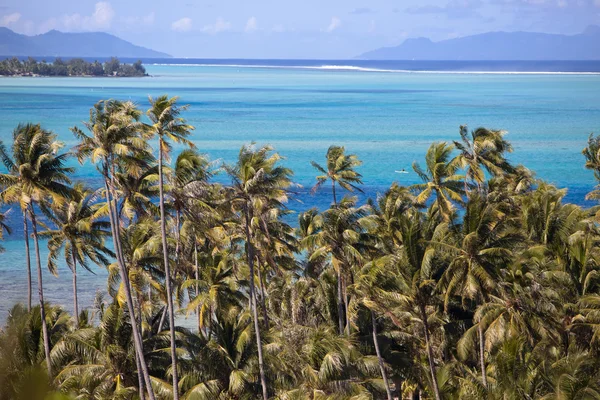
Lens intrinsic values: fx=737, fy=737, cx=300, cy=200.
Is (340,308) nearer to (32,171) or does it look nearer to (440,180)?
(440,180)

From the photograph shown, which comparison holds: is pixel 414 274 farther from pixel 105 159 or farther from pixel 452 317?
pixel 105 159

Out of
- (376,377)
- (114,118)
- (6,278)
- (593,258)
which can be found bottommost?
(6,278)

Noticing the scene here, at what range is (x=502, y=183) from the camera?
3612cm

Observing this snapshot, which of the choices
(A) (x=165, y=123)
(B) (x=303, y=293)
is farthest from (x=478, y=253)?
(A) (x=165, y=123)

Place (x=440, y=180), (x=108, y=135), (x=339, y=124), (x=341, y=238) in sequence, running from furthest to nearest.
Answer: (x=339, y=124), (x=440, y=180), (x=341, y=238), (x=108, y=135)

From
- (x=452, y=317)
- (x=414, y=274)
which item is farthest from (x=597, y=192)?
(x=414, y=274)

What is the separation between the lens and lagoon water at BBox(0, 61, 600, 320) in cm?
6906

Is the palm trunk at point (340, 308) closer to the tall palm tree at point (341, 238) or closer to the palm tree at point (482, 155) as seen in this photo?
the tall palm tree at point (341, 238)

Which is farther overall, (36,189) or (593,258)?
(593,258)

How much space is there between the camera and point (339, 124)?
4801 inches

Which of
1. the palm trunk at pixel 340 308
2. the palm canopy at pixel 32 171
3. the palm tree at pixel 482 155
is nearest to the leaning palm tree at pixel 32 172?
the palm canopy at pixel 32 171

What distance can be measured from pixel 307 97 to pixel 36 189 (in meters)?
160

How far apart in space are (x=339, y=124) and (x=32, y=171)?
329 ft

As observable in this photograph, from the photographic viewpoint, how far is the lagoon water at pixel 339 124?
227 feet
